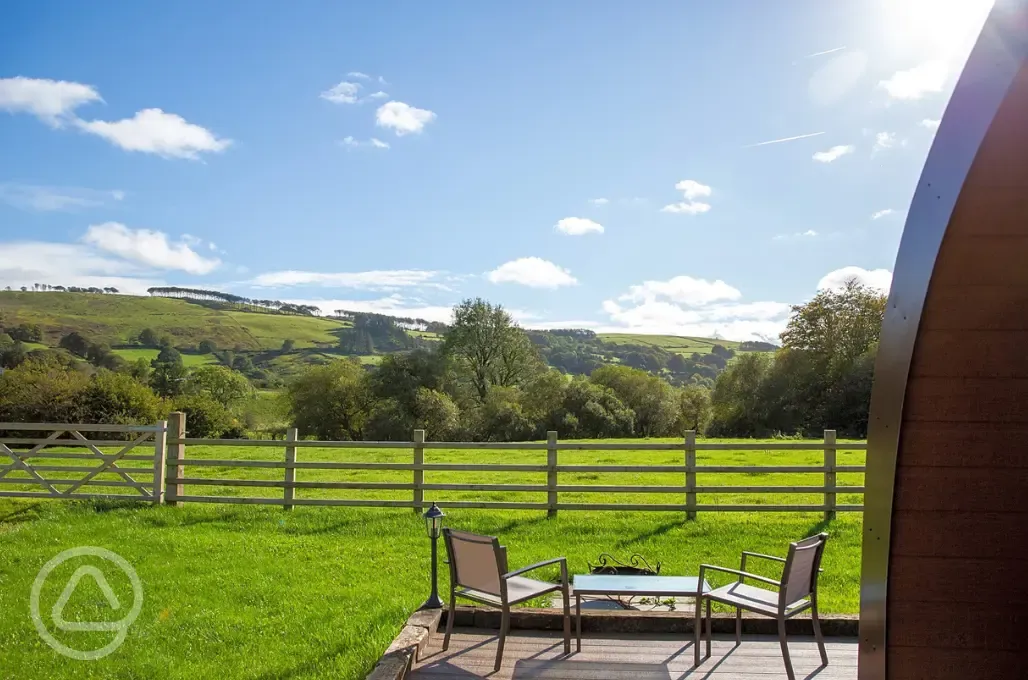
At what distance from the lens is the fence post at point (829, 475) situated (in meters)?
8.97

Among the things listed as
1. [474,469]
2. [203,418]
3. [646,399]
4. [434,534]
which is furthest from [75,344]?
[434,534]

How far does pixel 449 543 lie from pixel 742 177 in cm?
660

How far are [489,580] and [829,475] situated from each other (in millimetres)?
6304

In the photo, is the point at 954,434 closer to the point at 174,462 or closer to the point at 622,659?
the point at 622,659

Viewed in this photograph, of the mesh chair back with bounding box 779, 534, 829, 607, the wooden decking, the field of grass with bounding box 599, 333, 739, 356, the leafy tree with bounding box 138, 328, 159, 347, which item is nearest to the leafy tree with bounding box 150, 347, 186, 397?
the leafy tree with bounding box 138, 328, 159, 347

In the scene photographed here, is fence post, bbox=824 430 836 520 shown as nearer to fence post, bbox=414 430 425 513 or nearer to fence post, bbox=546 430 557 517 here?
fence post, bbox=546 430 557 517

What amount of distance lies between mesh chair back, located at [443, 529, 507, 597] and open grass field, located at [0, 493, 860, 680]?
0.70 m

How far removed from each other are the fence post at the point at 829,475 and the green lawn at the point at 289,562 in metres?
0.20

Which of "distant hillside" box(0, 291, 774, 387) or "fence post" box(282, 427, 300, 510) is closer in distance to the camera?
"fence post" box(282, 427, 300, 510)

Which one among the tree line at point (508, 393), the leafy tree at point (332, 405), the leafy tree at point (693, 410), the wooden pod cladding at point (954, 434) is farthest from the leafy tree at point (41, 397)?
the wooden pod cladding at point (954, 434)

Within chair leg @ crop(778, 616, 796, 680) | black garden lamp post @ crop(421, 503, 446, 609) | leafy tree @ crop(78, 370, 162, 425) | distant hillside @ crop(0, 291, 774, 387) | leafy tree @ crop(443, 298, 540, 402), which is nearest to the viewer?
chair leg @ crop(778, 616, 796, 680)

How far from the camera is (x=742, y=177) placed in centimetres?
923

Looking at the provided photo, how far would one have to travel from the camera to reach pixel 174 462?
991cm

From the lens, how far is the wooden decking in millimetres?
4066
